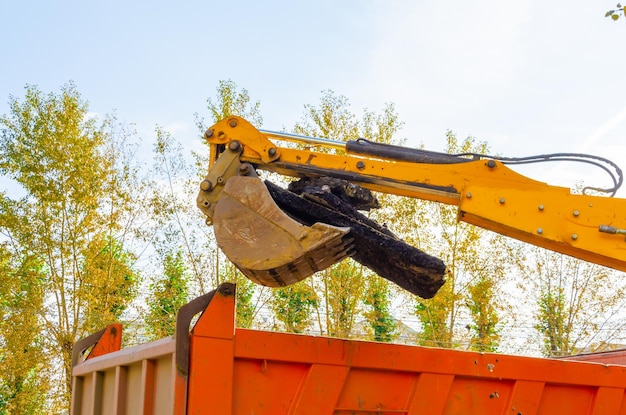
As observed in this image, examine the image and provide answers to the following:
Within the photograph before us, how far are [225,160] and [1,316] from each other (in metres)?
12.7

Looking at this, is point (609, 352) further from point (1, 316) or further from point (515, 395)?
point (1, 316)

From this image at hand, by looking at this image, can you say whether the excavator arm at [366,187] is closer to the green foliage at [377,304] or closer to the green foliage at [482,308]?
the green foliage at [377,304]

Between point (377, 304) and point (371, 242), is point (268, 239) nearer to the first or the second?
point (371, 242)

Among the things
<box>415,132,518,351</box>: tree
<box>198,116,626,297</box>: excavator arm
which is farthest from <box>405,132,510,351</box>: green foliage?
<box>198,116,626,297</box>: excavator arm

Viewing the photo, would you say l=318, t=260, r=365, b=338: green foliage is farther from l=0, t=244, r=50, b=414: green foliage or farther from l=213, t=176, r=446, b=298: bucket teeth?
l=213, t=176, r=446, b=298: bucket teeth

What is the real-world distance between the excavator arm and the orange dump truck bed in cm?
45

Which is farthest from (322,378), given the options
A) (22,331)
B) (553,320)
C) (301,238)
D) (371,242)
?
(553,320)

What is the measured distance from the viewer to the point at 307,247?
127 inches

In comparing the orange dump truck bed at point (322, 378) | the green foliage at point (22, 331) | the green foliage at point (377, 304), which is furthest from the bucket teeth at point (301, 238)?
the green foliage at point (22, 331)

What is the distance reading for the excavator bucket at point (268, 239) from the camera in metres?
3.25

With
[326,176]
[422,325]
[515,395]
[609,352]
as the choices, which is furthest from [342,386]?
[422,325]

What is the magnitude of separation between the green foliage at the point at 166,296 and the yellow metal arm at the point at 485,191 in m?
11.9

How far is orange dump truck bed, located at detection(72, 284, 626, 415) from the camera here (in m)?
2.83

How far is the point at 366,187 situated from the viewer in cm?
375
